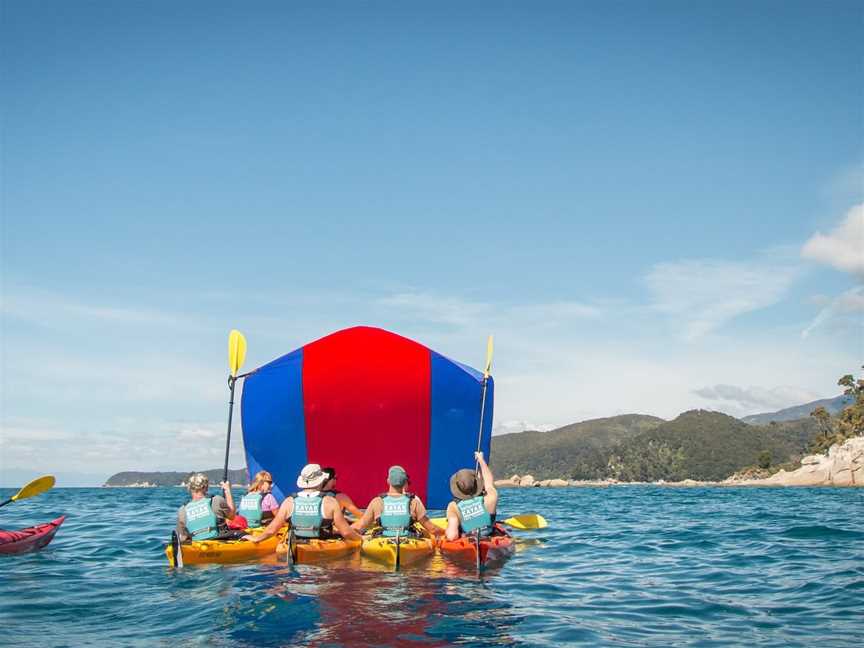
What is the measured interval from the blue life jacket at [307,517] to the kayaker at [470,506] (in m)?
2.25

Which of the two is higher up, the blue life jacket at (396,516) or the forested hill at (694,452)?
the forested hill at (694,452)

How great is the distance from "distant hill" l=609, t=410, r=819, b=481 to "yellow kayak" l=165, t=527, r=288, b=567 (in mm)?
168798

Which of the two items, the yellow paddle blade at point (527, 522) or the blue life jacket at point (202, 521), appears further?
the yellow paddle blade at point (527, 522)

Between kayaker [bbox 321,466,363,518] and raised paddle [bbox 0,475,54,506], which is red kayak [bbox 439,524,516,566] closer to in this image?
kayaker [bbox 321,466,363,518]

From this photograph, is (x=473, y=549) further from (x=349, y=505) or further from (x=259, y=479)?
(x=259, y=479)

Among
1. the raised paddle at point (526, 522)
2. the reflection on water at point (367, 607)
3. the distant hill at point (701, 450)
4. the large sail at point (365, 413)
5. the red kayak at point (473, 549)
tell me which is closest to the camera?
the reflection on water at point (367, 607)

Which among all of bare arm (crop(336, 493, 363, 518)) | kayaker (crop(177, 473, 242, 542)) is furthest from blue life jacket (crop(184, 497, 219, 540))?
bare arm (crop(336, 493, 363, 518))

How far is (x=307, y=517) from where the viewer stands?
479 inches

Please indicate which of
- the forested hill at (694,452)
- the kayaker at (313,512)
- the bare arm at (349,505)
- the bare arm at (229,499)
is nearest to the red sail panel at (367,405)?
the bare arm at (349,505)

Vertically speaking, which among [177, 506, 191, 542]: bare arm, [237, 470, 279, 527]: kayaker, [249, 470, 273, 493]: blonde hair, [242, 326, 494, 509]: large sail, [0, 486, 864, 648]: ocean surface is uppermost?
[242, 326, 494, 509]: large sail

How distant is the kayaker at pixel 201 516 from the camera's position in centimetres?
1244

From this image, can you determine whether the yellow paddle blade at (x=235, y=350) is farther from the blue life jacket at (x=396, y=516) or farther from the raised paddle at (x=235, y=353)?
the blue life jacket at (x=396, y=516)

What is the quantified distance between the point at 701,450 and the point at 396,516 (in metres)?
183

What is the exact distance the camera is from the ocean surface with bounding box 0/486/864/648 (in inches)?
312
